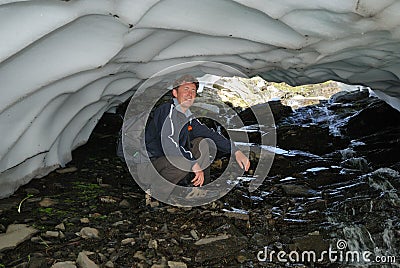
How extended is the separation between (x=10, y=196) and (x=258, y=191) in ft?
8.20

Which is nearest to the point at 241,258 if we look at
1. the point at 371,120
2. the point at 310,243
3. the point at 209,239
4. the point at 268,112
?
the point at 209,239

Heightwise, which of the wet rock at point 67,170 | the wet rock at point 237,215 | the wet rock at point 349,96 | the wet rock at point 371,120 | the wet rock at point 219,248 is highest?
the wet rock at point 349,96

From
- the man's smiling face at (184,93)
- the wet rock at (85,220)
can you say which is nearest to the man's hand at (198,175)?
the man's smiling face at (184,93)

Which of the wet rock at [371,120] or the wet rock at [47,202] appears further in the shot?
the wet rock at [371,120]

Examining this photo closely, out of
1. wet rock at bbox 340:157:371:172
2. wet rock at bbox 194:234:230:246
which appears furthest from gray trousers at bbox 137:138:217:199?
wet rock at bbox 340:157:371:172

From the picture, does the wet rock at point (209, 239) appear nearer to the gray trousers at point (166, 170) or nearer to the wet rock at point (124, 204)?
the gray trousers at point (166, 170)

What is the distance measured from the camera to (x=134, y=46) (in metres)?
4.61

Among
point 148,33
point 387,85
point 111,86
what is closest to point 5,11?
point 148,33

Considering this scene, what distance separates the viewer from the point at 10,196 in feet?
15.0

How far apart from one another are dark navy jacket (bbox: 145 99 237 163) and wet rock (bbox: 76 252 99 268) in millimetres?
1337

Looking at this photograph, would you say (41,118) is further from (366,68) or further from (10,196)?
(366,68)

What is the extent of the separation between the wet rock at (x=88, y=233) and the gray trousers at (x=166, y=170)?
0.90m

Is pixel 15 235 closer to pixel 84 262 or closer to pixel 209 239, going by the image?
pixel 84 262

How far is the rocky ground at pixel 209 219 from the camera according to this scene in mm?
3717
